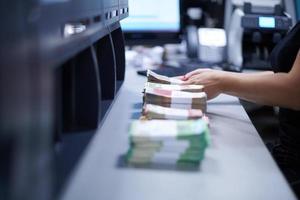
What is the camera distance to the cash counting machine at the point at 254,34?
84.0 inches

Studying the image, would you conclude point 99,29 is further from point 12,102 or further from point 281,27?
point 281,27

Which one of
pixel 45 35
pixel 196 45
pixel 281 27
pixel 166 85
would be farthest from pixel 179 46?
pixel 45 35

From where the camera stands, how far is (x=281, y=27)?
212cm

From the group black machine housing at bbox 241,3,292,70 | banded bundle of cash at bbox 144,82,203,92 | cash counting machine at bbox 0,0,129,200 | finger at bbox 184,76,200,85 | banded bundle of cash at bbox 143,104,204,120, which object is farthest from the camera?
black machine housing at bbox 241,3,292,70

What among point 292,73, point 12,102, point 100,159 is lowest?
point 100,159

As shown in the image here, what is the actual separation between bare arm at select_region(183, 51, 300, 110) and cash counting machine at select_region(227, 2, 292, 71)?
696mm

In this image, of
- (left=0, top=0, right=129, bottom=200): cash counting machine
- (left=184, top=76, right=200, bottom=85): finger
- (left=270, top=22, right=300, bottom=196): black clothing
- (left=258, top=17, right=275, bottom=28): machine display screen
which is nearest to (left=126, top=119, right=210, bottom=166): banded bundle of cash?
(left=0, top=0, right=129, bottom=200): cash counting machine

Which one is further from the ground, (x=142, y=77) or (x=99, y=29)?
(x=99, y=29)

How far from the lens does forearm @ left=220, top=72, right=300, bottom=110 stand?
51.3 inches

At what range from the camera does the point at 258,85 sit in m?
1.34

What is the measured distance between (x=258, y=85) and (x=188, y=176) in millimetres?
567

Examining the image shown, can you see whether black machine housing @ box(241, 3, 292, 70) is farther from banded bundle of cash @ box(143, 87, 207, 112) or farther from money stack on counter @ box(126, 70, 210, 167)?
money stack on counter @ box(126, 70, 210, 167)

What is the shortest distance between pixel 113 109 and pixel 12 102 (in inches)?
31.8

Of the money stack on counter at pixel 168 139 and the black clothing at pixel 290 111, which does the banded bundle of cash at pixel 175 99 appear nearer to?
the money stack on counter at pixel 168 139
